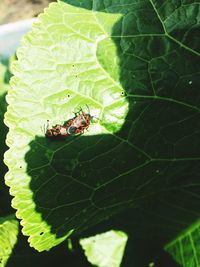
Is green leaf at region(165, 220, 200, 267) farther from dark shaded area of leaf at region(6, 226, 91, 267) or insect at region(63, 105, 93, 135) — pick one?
insect at region(63, 105, 93, 135)

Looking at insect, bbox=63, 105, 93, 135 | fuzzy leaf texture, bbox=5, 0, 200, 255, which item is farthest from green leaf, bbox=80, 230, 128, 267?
insect, bbox=63, 105, 93, 135

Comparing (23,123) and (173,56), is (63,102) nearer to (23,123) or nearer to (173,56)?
(23,123)

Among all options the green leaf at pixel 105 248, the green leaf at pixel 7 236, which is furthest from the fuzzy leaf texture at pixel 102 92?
the green leaf at pixel 105 248

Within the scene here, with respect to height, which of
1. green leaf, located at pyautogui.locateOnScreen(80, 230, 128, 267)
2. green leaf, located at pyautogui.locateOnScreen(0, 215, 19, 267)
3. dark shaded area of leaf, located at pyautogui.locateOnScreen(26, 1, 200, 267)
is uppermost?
dark shaded area of leaf, located at pyautogui.locateOnScreen(26, 1, 200, 267)

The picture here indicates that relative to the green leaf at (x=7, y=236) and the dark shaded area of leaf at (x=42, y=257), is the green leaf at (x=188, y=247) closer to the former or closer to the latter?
the dark shaded area of leaf at (x=42, y=257)

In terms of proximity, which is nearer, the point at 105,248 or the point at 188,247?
the point at 188,247

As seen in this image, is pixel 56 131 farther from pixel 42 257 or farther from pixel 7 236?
pixel 42 257

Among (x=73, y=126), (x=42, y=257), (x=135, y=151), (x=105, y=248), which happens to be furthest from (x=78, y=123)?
(x=105, y=248)
